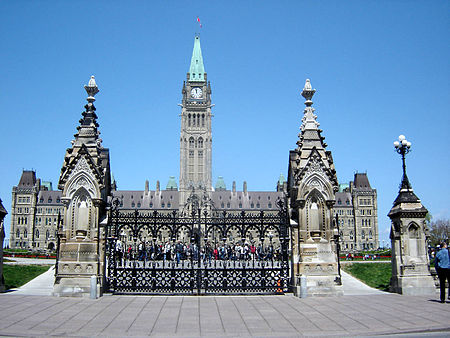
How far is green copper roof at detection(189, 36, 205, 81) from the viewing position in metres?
137

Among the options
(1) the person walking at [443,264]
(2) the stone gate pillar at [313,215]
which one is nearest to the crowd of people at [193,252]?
(2) the stone gate pillar at [313,215]

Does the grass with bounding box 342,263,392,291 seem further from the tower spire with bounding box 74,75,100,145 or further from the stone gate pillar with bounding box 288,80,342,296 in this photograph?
the tower spire with bounding box 74,75,100,145

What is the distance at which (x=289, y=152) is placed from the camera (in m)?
16.7

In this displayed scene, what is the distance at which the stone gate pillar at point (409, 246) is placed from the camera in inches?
605

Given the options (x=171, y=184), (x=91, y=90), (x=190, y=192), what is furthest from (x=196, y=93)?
(x=91, y=90)

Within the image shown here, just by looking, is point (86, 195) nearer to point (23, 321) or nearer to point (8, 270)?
point (23, 321)

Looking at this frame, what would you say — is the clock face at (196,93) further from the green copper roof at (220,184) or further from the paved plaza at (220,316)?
the paved plaza at (220,316)

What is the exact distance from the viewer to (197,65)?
139250 millimetres

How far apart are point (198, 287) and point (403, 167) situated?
29.6 feet

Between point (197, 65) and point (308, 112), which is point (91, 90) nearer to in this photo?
point (308, 112)

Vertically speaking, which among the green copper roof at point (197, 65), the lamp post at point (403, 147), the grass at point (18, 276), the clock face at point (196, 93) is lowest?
the grass at point (18, 276)

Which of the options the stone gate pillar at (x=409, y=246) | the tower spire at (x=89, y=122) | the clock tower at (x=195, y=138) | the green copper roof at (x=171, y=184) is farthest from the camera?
the green copper roof at (x=171, y=184)

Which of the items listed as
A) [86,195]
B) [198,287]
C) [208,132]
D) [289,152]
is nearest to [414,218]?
[289,152]

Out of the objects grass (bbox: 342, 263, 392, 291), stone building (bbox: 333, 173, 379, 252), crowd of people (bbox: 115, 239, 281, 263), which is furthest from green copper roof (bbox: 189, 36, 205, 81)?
crowd of people (bbox: 115, 239, 281, 263)
